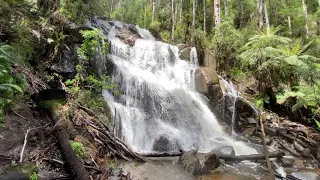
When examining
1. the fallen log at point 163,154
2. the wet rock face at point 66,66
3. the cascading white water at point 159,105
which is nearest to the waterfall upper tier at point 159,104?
the cascading white water at point 159,105

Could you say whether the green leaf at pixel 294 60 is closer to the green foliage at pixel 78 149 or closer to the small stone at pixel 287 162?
the small stone at pixel 287 162

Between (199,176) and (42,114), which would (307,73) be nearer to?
(199,176)

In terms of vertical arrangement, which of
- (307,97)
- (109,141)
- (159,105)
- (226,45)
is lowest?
(109,141)

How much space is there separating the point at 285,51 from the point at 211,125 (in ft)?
16.7

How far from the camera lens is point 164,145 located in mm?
9023

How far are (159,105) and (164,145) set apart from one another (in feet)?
8.10

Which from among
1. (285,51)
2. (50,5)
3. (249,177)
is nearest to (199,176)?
(249,177)

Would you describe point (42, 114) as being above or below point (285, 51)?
below

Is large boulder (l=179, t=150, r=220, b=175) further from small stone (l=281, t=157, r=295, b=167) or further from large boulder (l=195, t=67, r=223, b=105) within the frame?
large boulder (l=195, t=67, r=223, b=105)

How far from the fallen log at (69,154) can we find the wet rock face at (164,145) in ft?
12.2

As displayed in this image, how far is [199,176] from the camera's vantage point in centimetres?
700

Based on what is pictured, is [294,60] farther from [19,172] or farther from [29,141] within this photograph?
[19,172]

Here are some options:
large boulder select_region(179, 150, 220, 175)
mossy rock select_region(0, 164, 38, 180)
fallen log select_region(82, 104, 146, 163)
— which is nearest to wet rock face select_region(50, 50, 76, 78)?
fallen log select_region(82, 104, 146, 163)

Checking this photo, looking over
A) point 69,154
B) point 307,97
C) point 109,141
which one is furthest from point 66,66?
point 307,97
